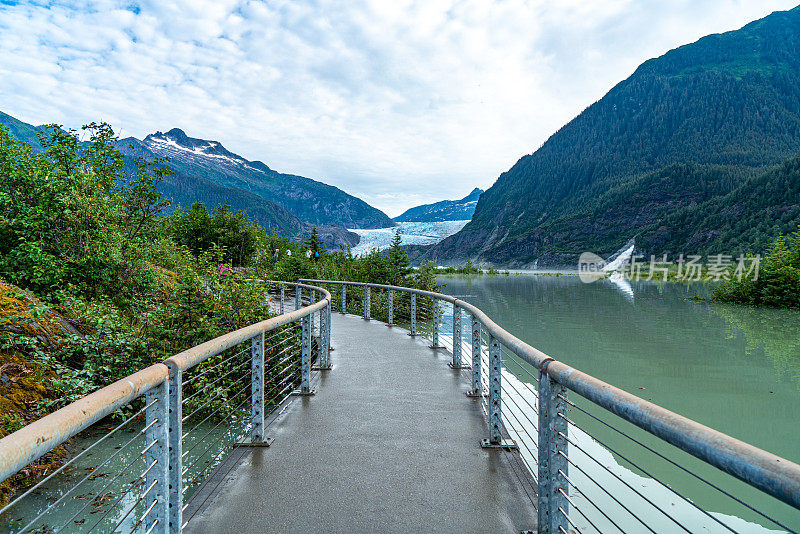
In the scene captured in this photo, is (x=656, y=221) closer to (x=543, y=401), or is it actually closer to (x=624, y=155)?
(x=624, y=155)

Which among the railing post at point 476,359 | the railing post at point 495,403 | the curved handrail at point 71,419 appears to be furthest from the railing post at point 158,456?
the railing post at point 476,359

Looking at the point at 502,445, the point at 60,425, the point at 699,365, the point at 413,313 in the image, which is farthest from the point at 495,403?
the point at 699,365

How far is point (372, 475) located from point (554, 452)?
4.54ft

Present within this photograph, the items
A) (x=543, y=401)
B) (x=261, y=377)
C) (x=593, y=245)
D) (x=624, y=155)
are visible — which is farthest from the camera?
(x=624, y=155)

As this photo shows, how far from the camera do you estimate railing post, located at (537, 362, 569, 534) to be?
7.29 feet

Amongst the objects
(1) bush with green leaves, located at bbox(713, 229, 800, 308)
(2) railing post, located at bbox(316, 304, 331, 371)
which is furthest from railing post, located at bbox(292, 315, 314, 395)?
(1) bush with green leaves, located at bbox(713, 229, 800, 308)

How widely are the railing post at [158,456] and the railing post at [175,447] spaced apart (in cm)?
9

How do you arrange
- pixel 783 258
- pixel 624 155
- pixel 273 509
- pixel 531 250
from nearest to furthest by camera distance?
pixel 273 509
pixel 783 258
pixel 531 250
pixel 624 155

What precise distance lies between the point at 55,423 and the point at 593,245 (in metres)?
145

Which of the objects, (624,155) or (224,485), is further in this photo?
(624,155)

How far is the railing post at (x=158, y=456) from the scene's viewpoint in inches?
79.5

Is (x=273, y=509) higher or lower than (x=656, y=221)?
lower

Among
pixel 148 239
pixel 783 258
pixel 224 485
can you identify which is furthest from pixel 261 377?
pixel 783 258

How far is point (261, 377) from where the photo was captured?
3.61m
